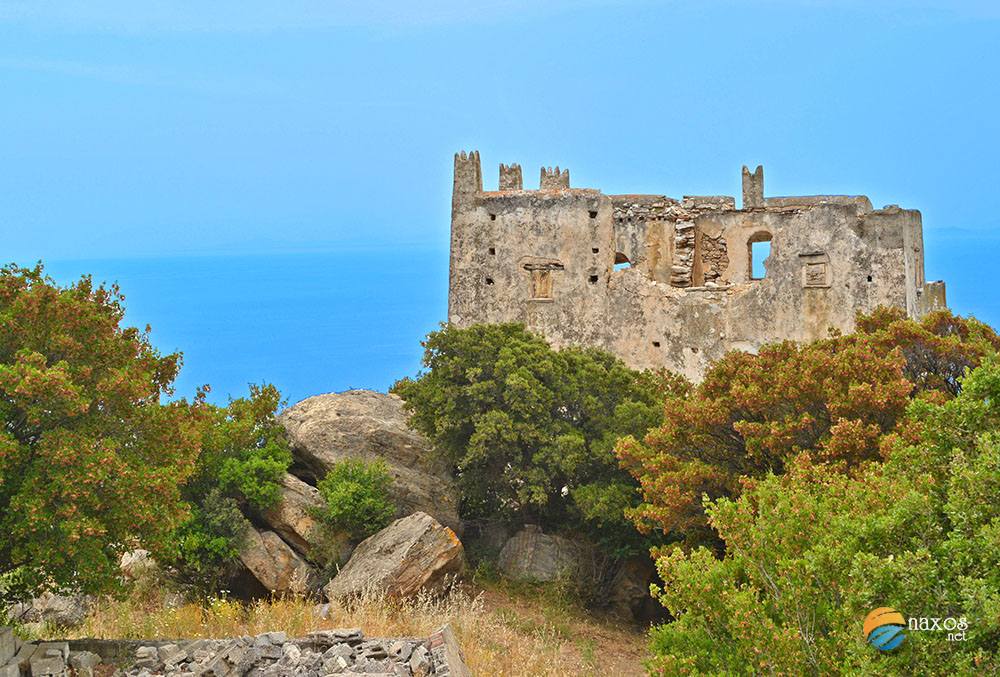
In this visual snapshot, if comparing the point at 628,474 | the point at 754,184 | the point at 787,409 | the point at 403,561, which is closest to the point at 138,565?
the point at 403,561

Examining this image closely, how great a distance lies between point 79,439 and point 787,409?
10986 mm

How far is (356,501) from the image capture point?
22078 mm

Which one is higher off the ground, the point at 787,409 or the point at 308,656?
the point at 787,409

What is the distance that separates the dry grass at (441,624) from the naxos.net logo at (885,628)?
8.31 m

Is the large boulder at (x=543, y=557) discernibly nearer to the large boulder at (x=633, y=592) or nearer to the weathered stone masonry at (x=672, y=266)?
the large boulder at (x=633, y=592)

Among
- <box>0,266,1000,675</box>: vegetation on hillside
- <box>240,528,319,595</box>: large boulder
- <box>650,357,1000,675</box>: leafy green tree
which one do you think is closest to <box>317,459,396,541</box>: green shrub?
<box>0,266,1000,675</box>: vegetation on hillside

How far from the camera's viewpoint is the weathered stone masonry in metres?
28.8

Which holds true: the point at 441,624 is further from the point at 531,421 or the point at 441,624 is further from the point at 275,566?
the point at 531,421

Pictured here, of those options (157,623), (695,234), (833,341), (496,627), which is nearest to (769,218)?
(695,234)

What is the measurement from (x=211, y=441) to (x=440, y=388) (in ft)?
14.4

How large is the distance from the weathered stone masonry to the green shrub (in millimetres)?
9405

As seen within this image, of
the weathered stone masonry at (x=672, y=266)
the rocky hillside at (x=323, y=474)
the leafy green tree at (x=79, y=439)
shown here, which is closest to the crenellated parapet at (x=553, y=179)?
the weathered stone masonry at (x=672, y=266)

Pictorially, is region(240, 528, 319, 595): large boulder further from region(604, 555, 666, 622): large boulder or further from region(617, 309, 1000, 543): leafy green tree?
region(617, 309, 1000, 543): leafy green tree

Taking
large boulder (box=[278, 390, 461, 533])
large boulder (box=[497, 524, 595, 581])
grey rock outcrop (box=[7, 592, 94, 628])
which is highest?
large boulder (box=[278, 390, 461, 533])
